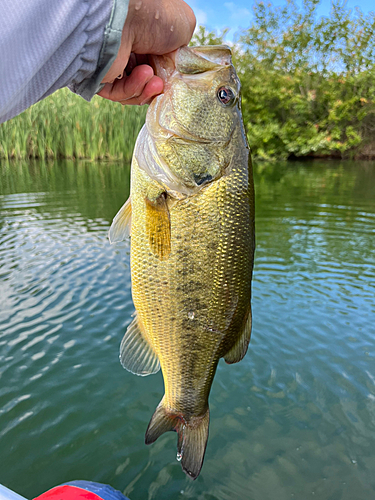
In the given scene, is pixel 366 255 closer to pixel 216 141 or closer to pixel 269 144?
pixel 216 141

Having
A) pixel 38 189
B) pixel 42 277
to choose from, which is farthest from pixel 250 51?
pixel 42 277

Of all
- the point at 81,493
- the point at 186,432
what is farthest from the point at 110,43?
the point at 81,493

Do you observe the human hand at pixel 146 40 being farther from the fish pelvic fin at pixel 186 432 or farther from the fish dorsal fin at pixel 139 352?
the fish pelvic fin at pixel 186 432

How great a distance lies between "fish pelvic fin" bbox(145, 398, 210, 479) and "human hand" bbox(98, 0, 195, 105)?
1.59 m

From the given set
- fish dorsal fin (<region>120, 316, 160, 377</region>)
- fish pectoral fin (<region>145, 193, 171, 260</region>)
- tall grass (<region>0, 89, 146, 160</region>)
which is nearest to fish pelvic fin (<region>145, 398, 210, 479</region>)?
fish dorsal fin (<region>120, 316, 160, 377</region>)

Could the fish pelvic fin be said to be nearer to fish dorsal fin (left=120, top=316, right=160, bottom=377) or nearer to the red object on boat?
fish dorsal fin (left=120, top=316, right=160, bottom=377)

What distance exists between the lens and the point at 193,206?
170 centimetres

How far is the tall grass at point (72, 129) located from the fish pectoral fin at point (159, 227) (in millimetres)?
14012

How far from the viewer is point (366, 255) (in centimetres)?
693

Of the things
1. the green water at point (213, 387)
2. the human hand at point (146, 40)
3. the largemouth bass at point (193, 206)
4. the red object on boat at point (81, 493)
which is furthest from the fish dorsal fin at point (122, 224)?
the green water at point (213, 387)

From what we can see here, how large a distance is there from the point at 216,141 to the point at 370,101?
28.0 m

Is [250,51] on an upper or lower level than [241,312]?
upper

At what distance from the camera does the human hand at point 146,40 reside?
1338 millimetres

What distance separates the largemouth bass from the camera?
1.71m
